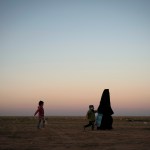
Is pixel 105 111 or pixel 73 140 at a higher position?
pixel 105 111

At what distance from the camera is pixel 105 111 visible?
2817 centimetres

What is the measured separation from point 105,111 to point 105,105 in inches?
18.5

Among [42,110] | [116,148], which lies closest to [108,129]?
[42,110]

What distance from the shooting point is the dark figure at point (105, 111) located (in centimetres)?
2794

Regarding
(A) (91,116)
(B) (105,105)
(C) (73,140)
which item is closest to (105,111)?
(B) (105,105)

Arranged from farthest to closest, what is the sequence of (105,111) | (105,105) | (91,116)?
1. (105,105)
2. (105,111)
3. (91,116)

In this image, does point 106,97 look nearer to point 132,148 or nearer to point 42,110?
point 42,110

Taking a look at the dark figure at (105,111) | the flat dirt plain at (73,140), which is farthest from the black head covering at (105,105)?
the flat dirt plain at (73,140)

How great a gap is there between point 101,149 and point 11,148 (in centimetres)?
339

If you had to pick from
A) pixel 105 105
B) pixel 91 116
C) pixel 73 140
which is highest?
pixel 105 105

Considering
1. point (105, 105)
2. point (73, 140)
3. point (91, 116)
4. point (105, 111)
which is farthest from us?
point (105, 105)

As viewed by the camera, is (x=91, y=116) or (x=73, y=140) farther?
(x=91, y=116)

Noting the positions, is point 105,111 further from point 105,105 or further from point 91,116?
point 91,116

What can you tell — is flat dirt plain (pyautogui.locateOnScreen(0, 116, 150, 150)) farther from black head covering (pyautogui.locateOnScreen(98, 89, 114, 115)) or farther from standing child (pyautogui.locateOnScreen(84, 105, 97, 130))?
black head covering (pyautogui.locateOnScreen(98, 89, 114, 115))
